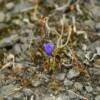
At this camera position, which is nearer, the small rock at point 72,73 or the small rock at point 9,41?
the small rock at point 72,73

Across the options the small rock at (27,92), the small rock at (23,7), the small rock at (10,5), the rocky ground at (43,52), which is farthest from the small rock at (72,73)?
the small rock at (10,5)

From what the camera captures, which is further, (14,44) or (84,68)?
(14,44)

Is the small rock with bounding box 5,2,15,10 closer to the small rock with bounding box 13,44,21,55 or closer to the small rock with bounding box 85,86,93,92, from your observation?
the small rock with bounding box 13,44,21,55

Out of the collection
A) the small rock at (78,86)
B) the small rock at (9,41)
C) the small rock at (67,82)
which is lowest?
the small rock at (78,86)

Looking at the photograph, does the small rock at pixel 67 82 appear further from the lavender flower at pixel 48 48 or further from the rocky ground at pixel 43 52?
the lavender flower at pixel 48 48

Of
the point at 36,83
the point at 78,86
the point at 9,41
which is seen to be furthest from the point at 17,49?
the point at 78,86

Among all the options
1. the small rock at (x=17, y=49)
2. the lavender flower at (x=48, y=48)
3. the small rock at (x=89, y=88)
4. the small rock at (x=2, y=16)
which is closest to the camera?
the small rock at (x=89, y=88)

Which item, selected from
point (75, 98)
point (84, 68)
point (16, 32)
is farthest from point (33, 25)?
point (75, 98)

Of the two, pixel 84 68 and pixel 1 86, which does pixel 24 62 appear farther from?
pixel 84 68
